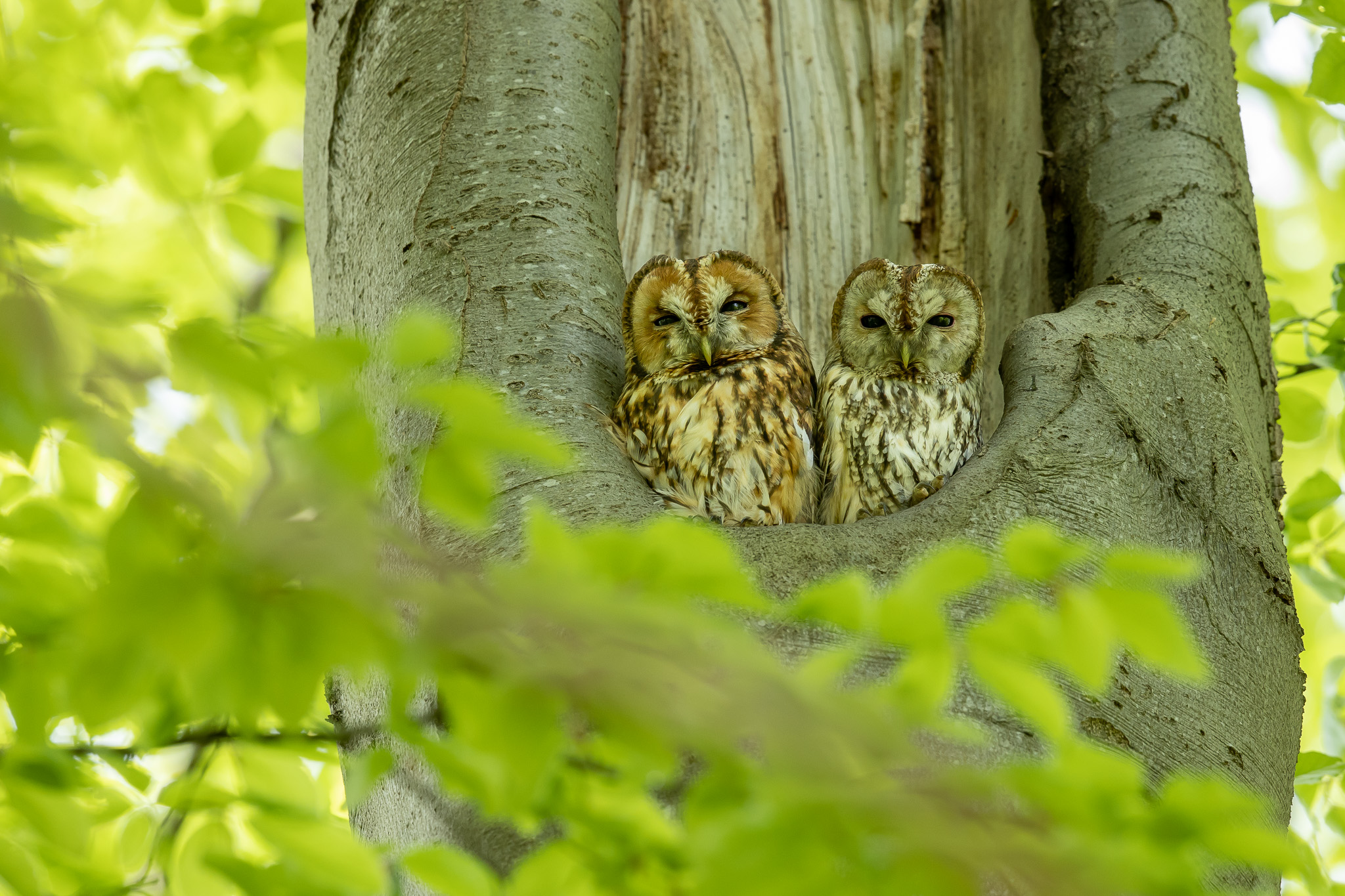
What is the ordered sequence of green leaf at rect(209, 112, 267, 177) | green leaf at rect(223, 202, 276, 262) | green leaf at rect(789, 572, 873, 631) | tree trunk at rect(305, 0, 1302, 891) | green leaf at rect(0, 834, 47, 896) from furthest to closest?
green leaf at rect(223, 202, 276, 262) < green leaf at rect(209, 112, 267, 177) < tree trunk at rect(305, 0, 1302, 891) < green leaf at rect(0, 834, 47, 896) < green leaf at rect(789, 572, 873, 631)

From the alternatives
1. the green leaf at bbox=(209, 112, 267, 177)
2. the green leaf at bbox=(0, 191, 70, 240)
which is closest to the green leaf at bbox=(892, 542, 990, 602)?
the green leaf at bbox=(0, 191, 70, 240)

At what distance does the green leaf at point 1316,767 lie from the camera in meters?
2.22

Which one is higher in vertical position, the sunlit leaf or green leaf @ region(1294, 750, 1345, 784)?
the sunlit leaf

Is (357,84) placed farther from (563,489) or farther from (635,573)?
(635,573)

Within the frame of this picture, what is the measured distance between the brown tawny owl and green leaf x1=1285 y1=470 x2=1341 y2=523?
1094 mm

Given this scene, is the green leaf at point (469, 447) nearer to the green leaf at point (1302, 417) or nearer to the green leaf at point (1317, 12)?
the green leaf at point (1317, 12)

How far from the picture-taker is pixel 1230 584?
1.60 metres

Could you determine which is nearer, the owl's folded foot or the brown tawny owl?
the owl's folded foot

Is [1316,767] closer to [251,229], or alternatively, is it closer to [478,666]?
[478,666]

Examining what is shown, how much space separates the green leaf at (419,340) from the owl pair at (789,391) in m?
1.20

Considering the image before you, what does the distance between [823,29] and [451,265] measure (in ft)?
4.16

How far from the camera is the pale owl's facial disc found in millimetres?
2209

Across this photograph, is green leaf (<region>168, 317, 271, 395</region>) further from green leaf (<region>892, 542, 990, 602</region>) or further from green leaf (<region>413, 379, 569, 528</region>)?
green leaf (<region>892, 542, 990, 602</region>)

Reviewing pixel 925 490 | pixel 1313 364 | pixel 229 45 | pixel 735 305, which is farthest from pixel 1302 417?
pixel 229 45
